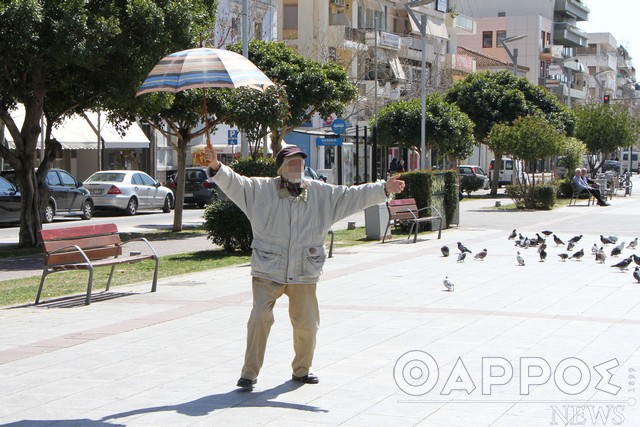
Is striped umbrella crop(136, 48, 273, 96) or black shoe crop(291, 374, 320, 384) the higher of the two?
striped umbrella crop(136, 48, 273, 96)

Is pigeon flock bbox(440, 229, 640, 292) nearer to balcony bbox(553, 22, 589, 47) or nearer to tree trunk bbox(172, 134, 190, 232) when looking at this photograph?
tree trunk bbox(172, 134, 190, 232)

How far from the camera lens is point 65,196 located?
2812 cm

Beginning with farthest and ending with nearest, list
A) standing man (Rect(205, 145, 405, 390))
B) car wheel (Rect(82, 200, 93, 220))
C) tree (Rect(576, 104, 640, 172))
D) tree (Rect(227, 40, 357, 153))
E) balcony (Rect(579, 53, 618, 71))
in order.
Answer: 1. balcony (Rect(579, 53, 618, 71))
2. tree (Rect(576, 104, 640, 172))
3. tree (Rect(227, 40, 357, 153))
4. car wheel (Rect(82, 200, 93, 220))
5. standing man (Rect(205, 145, 405, 390))

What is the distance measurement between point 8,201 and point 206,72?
61.1 feet

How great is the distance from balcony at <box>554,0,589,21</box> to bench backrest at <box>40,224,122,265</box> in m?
92.5

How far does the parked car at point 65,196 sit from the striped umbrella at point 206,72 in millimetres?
19598

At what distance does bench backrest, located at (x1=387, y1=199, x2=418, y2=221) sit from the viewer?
784 inches

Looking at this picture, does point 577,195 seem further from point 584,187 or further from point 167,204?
point 167,204

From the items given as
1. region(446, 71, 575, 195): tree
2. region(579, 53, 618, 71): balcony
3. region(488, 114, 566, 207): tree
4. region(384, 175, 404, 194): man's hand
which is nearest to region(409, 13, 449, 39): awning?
region(446, 71, 575, 195): tree

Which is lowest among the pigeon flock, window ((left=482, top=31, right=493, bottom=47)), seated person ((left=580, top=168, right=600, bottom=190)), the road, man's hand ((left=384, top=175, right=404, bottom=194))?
the road

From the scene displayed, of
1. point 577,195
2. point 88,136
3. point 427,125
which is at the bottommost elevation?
point 577,195

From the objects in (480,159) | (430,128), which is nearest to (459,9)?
(480,159)

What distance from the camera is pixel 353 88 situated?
32.7 m

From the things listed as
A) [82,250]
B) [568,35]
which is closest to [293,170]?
[82,250]
